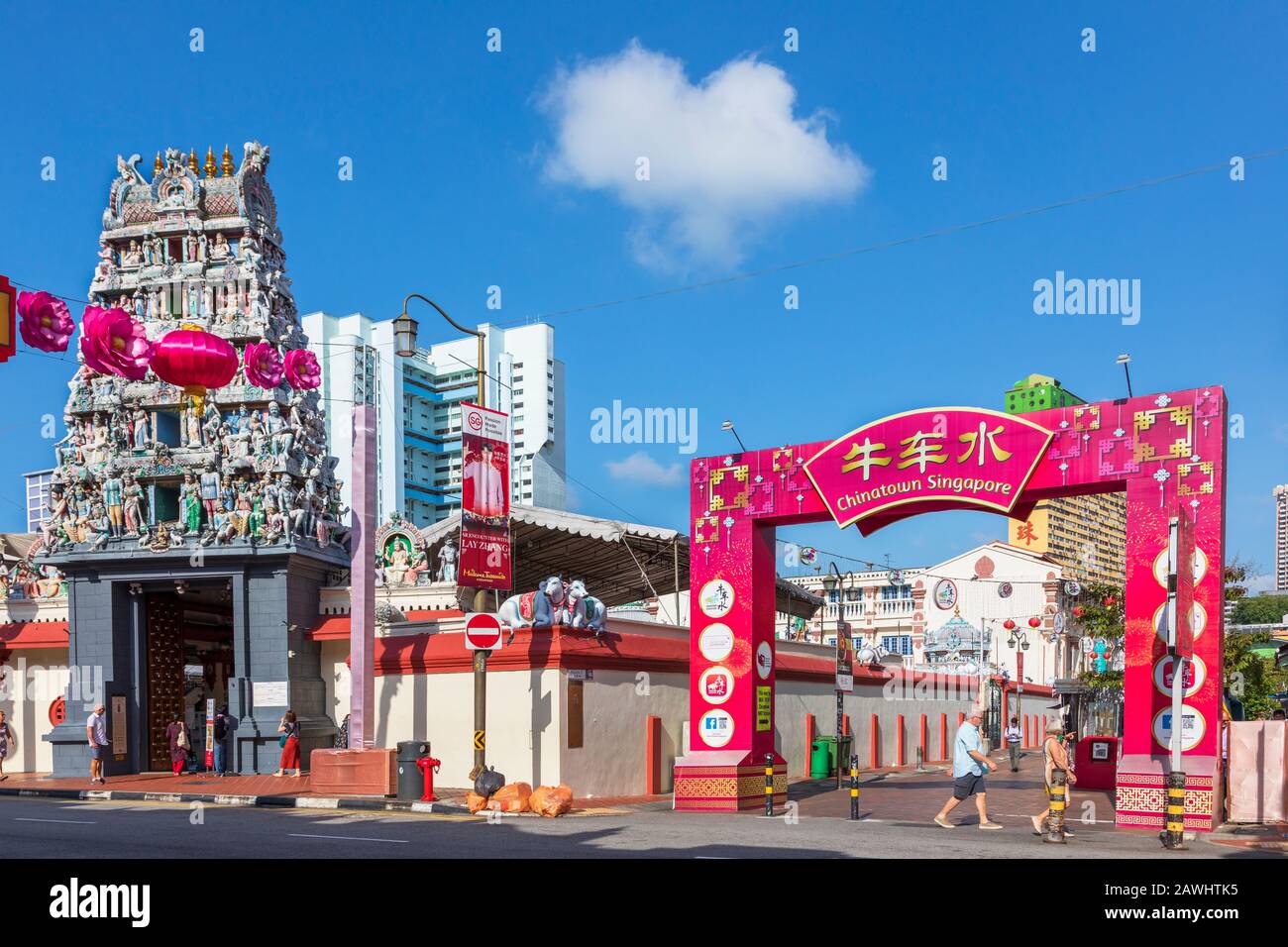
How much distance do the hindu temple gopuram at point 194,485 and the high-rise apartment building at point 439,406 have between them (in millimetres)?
116107

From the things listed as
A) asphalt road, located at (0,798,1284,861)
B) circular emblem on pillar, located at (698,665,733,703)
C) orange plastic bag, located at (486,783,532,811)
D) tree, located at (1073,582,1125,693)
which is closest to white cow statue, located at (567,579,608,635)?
circular emblem on pillar, located at (698,665,733,703)

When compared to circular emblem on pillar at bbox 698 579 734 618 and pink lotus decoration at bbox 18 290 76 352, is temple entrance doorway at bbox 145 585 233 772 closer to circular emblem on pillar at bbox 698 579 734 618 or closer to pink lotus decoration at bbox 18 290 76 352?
circular emblem on pillar at bbox 698 579 734 618

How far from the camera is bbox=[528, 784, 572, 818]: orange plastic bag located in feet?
68.9

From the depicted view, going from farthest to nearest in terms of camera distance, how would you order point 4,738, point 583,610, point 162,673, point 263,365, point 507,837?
point 162,673
point 4,738
point 263,365
point 583,610
point 507,837

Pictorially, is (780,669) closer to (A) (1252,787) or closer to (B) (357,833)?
(A) (1252,787)

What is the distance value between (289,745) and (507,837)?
13.5 m

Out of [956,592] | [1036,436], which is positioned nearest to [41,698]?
[1036,436]

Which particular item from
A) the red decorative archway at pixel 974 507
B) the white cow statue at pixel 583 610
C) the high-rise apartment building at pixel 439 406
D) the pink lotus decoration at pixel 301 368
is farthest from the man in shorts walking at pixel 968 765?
the high-rise apartment building at pixel 439 406

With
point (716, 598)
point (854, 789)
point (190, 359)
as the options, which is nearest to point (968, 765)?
point (854, 789)

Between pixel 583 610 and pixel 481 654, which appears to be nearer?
pixel 481 654

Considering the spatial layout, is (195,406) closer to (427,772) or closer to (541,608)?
(541,608)

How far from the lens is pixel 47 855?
46.1 ft

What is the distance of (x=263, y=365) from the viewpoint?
30188 millimetres

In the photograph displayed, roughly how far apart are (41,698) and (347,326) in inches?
4719
